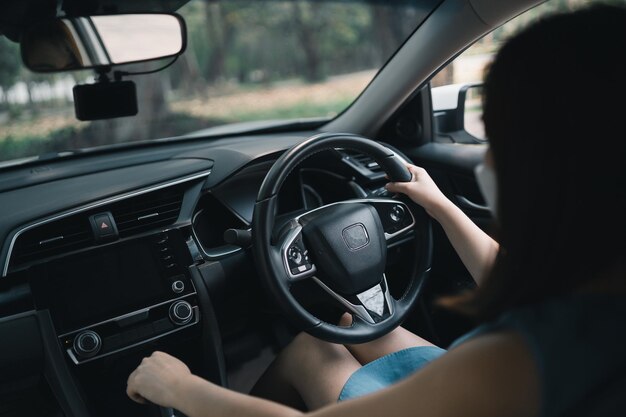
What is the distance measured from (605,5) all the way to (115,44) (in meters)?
2.00

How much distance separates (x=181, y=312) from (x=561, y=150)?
5.47 feet

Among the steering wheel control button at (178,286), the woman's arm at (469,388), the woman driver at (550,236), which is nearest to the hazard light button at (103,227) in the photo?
→ the steering wheel control button at (178,286)

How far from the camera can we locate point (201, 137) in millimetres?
3098

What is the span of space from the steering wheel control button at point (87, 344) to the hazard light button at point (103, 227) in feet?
1.04

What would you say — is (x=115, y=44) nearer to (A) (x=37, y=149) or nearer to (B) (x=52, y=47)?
(B) (x=52, y=47)

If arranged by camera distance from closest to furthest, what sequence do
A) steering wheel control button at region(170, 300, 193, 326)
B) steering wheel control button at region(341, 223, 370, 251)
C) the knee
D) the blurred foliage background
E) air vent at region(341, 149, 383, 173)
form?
the knee
steering wheel control button at region(341, 223, 370, 251)
steering wheel control button at region(170, 300, 193, 326)
air vent at region(341, 149, 383, 173)
the blurred foliage background

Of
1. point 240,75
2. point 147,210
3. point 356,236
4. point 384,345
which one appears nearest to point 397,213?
point 356,236

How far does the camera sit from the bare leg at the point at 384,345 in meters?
2.10

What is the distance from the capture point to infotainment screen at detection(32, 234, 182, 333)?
2.10 m

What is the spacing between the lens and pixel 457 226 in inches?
79.4

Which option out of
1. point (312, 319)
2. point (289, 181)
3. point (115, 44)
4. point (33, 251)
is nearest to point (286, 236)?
point (312, 319)

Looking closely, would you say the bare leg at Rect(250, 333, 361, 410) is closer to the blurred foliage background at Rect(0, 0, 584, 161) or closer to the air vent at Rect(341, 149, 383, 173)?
the air vent at Rect(341, 149, 383, 173)

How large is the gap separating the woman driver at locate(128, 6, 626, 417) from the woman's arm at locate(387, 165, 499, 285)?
845 millimetres

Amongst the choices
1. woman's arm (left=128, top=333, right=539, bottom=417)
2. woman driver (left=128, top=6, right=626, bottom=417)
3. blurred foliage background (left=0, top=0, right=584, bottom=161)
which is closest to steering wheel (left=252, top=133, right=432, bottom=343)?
woman's arm (left=128, top=333, right=539, bottom=417)
